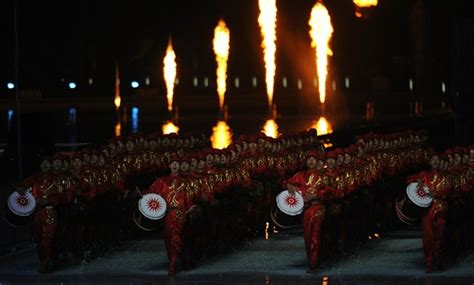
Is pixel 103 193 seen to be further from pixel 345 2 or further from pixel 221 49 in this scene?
pixel 345 2

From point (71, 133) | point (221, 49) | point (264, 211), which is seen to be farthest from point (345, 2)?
point (264, 211)

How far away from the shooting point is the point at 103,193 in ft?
56.7

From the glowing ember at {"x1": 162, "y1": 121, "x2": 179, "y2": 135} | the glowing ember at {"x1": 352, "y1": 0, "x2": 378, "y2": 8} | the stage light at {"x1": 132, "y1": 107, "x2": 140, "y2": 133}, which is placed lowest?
the glowing ember at {"x1": 162, "y1": 121, "x2": 179, "y2": 135}

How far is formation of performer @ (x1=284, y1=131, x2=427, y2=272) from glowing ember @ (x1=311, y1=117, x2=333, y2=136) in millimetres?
17014

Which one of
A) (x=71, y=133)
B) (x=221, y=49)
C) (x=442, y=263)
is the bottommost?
(x=442, y=263)

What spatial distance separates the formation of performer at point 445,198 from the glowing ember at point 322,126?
18.6m

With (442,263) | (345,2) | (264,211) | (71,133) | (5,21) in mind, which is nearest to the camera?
(442,263)

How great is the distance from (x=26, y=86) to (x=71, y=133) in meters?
20.5

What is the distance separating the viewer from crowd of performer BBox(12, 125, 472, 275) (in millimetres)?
15828

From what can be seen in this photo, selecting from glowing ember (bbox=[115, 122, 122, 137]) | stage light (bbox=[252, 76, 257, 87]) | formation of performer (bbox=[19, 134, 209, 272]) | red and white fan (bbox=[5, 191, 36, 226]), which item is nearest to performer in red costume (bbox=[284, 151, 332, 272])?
formation of performer (bbox=[19, 134, 209, 272])

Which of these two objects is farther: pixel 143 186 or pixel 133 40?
pixel 133 40

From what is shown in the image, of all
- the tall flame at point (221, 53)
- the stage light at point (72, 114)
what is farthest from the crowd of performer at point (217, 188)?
the tall flame at point (221, 53)

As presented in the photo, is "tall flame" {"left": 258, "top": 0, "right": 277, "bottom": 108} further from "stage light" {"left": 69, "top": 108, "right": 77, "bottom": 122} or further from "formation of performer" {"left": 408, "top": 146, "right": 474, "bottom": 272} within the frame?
"formation of performer" {"left": 408, "top": 146, "right": 474, "bottom": 272}

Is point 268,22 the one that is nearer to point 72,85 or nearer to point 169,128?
point 169,128
